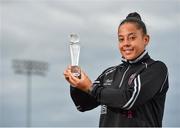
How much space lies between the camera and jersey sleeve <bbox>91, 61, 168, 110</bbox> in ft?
12.3

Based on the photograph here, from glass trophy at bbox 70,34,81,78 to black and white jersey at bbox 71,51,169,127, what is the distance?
0.52ft

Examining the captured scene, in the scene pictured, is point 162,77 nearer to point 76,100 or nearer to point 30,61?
point 76,100

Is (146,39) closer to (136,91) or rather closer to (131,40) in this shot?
(131,40)

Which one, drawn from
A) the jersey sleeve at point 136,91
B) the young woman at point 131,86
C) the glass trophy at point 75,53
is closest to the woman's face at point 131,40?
the young woman at point 131,86

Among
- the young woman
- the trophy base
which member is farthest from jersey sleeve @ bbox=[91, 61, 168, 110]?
the trophy base

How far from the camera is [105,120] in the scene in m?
3.94

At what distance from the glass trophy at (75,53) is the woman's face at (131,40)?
31 centimetres

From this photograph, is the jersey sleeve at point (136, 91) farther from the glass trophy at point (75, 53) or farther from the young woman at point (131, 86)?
the glass trophy at point (75, 53)

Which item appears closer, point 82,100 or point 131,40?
point 131,40

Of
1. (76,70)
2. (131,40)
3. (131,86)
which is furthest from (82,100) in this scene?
(131,40)

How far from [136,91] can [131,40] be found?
0.38 metres

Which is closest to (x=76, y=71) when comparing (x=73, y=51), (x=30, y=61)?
(x=73, y=51)

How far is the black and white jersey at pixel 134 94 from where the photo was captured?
12.4 ft

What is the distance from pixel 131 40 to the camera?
3.92m
